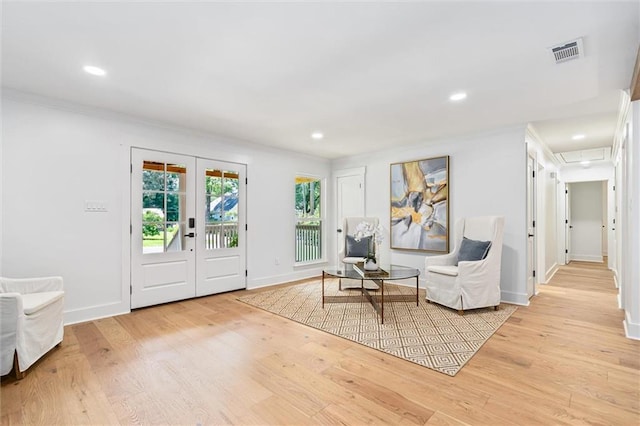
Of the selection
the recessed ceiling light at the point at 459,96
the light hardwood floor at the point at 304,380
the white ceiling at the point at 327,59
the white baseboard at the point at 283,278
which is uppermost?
the white ceiling at the point at 327,59

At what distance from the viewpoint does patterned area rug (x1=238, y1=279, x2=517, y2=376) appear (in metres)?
2.55

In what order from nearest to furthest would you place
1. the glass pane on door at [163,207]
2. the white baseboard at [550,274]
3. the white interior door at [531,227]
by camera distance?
the glass pane on door at [163,207]
the white interior door at [531,227]
the white baseboard at [550,274]

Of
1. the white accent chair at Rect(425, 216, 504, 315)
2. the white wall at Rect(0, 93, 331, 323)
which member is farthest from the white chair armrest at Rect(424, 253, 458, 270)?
the white wall at Rect(0, 93, 331, 323)

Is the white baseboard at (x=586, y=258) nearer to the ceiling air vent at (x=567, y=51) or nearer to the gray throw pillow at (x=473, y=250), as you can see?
the gray throw pillow at (x=473, y=250)

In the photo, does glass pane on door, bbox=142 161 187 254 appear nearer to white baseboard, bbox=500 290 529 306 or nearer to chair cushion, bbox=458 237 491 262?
chair cushion, bbox=458 237 491 262

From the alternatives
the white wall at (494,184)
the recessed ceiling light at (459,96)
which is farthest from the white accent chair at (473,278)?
the recessed ceiling light at (459,96)

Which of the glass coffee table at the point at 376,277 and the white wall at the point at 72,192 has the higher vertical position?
the white wall at the point at 72,192

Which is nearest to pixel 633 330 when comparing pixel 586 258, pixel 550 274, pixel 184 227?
pixel 550 274

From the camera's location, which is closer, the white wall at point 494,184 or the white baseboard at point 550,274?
the white wall at point 494,184

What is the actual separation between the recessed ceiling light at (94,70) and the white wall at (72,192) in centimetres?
100

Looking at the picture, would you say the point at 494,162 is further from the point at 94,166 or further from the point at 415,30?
the point at 94,166

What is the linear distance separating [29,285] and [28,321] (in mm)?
590

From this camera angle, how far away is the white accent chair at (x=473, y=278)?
3.56 meters

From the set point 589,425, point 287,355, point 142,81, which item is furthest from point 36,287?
point 589,425
